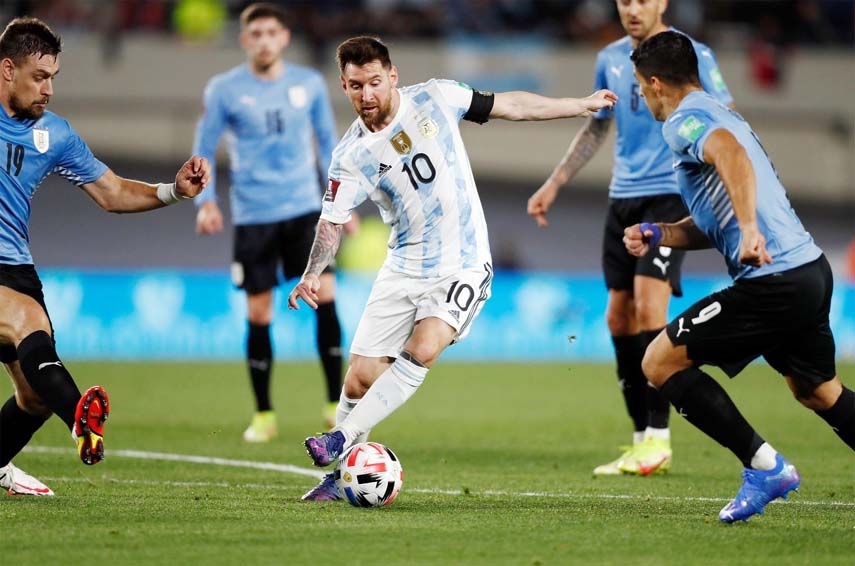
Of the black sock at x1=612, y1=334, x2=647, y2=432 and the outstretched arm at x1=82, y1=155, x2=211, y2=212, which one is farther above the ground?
the outstretched arm at x1=82, y1=155, x2=211, y2=212

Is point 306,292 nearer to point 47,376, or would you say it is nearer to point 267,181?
point 47,376

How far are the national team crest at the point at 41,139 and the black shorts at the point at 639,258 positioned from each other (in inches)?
143

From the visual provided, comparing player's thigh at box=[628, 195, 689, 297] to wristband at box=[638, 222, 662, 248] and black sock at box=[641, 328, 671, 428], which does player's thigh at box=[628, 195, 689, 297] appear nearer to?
black sock at box=[641, 328, 671, 428]

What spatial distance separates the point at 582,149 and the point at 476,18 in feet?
55.4

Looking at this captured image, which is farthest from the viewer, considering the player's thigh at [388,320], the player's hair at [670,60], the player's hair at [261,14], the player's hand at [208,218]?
the player's hand at [208,218]

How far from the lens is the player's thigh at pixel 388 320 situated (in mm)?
6859

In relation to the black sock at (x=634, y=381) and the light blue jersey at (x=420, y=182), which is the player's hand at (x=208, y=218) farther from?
the light blue jersey at (x=420, y=182)

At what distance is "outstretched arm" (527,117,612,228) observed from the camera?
814 cm

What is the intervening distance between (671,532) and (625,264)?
3.05 meters

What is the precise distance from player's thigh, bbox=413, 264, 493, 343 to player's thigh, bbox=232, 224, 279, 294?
12.0ft

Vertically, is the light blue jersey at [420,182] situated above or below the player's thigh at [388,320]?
above

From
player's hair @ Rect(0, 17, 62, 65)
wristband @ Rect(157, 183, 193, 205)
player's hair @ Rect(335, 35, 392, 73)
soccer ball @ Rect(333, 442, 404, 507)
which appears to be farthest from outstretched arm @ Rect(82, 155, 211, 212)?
soccer ball @ Rect(333, 442, 404, 507)

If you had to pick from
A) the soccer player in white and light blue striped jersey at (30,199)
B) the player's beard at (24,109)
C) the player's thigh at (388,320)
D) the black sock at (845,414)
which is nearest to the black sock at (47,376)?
the soccer player in white and light blue striped jersey at (30,199)

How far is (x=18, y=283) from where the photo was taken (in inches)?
254
